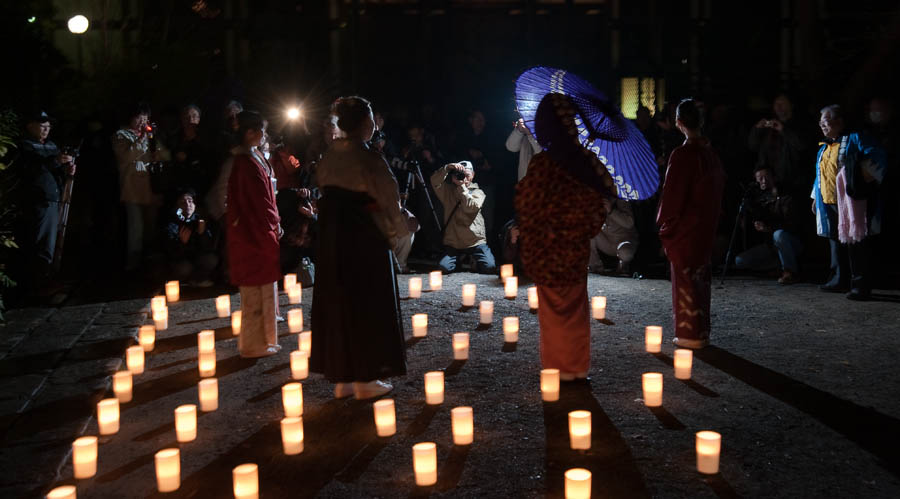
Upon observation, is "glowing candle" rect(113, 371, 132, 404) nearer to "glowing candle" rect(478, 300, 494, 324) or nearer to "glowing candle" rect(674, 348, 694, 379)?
"glowing candle" rect(478, 300, 494, 324)

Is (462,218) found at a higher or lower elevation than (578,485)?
higher

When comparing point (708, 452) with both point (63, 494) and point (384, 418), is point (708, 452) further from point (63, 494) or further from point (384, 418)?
point (63, 494)

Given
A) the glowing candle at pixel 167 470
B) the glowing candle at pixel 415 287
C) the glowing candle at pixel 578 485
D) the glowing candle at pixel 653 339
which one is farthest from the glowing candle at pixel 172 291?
the glowing candle at pixel 578 485

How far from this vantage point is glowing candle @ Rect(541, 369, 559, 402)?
5.29 metres

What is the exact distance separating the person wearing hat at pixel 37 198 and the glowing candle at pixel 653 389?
21.6 ft

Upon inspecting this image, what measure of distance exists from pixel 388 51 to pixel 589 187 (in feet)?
30.0

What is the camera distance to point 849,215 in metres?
8.79

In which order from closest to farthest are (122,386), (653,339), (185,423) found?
1. (185,423)
2. (122,386)
3. (653,339)

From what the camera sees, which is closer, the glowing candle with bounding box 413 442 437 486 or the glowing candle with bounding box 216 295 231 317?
the glowing candle with bounding box 413 442 437 486

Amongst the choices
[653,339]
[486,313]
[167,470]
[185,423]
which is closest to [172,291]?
[486,313]

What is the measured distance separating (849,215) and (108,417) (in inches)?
287

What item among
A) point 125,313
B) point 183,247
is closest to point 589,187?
point 125,313

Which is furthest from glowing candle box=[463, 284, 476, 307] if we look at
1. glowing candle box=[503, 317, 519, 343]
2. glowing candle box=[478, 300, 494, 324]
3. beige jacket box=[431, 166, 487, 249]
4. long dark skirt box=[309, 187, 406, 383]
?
long dark skirt box=[309, 187, 406, 383]

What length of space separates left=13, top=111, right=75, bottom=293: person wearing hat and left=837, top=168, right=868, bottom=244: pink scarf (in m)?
8.22
